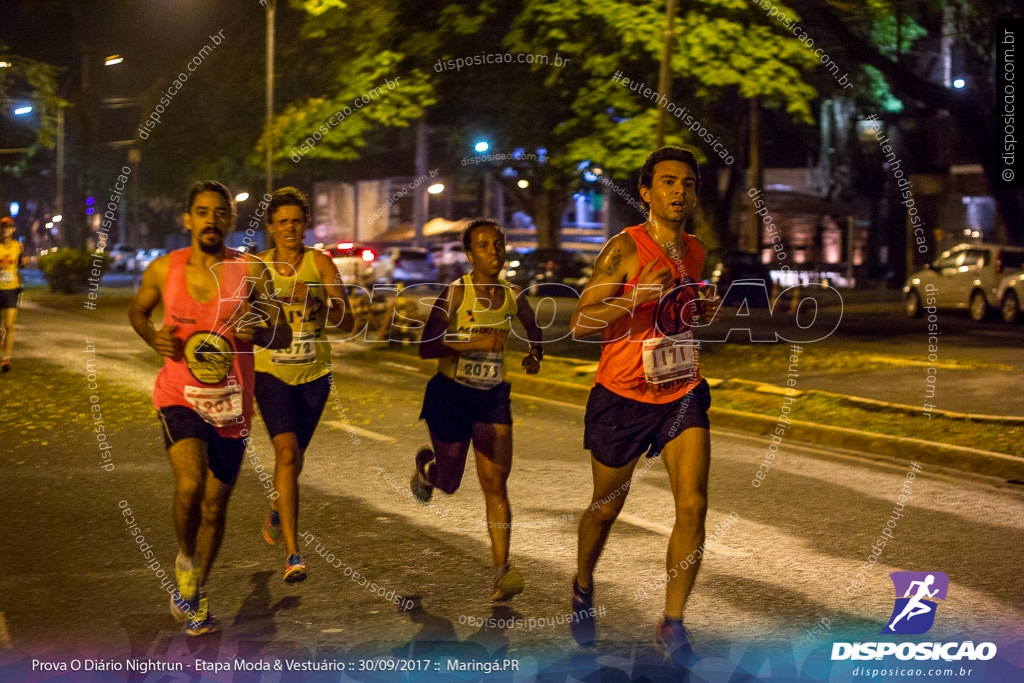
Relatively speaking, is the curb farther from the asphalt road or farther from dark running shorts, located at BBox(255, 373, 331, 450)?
dark running shorts, located at BBox(255, 373, 331, 450)

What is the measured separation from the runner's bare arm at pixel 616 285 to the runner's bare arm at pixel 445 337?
0.77 m

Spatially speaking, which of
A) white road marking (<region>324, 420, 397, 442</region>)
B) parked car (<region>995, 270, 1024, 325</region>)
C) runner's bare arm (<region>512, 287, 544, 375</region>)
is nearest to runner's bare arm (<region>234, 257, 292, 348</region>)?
runner's bare arm (<region>512, 287, 544, 375</region>)

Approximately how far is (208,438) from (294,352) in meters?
0.96

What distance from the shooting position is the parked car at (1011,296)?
81.9ft

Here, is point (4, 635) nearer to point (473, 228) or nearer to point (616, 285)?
point (473, 228)

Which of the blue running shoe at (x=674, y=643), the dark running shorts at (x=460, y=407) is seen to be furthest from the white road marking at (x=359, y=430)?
the blue running shoe at (x=674, y=643)

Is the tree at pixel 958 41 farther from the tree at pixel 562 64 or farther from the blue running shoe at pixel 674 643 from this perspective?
the blue running shoe at pixel 674 643

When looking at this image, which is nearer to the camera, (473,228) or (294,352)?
(473,228)

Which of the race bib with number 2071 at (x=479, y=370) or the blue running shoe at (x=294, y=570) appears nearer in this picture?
the race bib with number 2071 at (x=479, y=370)

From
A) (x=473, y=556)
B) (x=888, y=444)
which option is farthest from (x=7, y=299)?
(x=888, y=444)

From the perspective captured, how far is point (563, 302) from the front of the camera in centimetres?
3606

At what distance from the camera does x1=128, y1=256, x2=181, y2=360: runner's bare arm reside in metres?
Answer: 4.84

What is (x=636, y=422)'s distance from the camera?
4883 mm

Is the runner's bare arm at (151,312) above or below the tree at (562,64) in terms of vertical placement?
below
